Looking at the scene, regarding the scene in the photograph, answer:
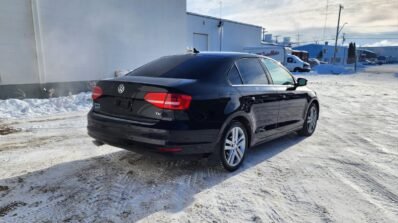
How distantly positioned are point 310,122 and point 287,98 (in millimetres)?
1310

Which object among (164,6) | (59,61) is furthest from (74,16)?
(164,6)

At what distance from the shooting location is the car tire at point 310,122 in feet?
19.7

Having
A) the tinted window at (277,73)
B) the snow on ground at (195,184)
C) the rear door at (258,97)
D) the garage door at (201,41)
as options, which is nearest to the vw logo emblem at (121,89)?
the snow on ground at (195,184)

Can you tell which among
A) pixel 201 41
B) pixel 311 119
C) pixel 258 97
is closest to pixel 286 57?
pixel 201 41

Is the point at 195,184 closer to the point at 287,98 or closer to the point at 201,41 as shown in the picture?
the point at 287,98

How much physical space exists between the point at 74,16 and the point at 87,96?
3.12 m

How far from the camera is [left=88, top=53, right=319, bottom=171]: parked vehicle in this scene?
3367mm

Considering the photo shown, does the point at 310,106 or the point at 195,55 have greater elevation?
the point at 195,55

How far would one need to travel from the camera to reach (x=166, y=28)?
14.4m

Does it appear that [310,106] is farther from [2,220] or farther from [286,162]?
[2,220]

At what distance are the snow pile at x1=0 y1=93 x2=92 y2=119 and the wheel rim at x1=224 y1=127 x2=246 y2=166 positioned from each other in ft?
18.8

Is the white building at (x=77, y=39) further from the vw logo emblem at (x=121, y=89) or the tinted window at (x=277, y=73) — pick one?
the tinted window at (x=277, y=73)

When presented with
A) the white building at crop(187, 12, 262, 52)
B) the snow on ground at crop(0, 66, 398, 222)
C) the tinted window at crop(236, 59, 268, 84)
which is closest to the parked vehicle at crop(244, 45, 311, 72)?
the white building at crop(187, 12, 262, 52)

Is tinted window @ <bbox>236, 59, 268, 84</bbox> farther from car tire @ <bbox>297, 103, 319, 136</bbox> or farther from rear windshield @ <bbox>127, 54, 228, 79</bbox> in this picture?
car tire @ <bbox>297, 103, 319, 136</bbox>
